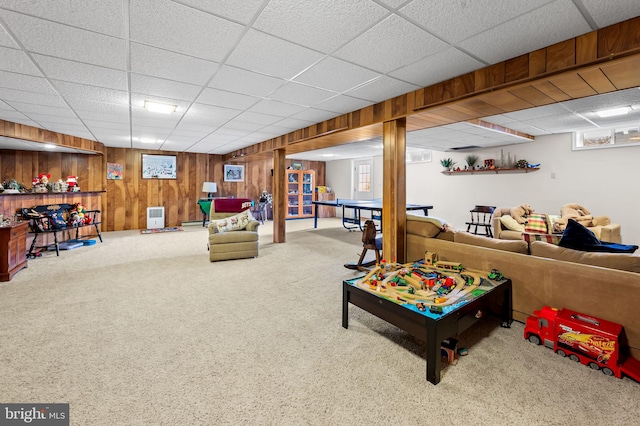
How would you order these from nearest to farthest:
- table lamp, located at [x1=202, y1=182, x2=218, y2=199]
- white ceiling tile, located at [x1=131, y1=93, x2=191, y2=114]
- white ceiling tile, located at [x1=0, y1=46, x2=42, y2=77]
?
white ceiling tile, located at [x1=0, y1=46, x2=42, y2=77]
white ceiling tile, located at [x1=131, y1=93, x2=191, y2=114]
table lamp, located at [x1=202, y1=182, x2=218, y2=199]

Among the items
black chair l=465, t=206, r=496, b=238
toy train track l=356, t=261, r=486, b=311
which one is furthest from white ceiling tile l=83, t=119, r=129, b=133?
black chair l=465, t=206, r=496, b=238

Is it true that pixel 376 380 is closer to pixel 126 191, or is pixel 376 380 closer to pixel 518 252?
pixel 518 252

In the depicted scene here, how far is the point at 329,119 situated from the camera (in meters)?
4.52

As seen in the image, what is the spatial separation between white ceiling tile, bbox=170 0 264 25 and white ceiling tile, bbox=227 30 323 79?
20 centimetres

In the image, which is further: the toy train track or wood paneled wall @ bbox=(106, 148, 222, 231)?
wood paneled wall @ bbox=(106, 148, 222, 231)

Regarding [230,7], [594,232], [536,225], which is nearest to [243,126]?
[230,7]

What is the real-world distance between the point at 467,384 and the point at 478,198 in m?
6.75

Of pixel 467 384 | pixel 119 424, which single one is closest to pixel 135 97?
pixel 119 424

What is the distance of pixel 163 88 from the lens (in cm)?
314

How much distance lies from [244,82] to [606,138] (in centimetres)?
677

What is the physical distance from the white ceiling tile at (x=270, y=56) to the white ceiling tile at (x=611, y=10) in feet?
5.79

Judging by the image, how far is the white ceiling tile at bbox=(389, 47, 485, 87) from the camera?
7.74 ft

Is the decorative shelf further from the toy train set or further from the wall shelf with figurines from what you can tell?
the toy train set

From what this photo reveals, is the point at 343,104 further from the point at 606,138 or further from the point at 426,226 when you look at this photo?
the point at 606,138
